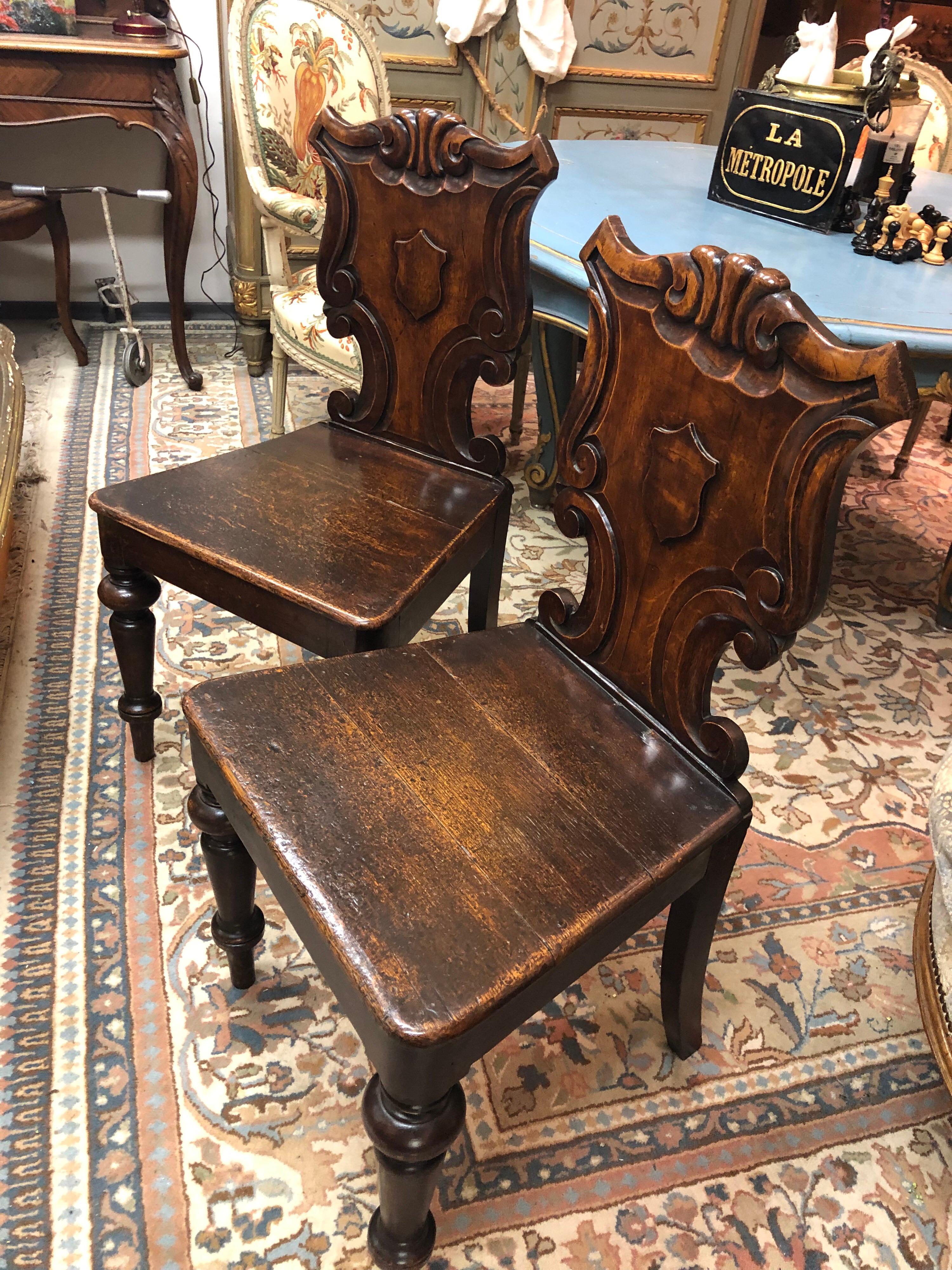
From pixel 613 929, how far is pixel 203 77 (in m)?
3.21

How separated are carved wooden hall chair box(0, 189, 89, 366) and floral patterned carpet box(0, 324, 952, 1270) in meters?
1.45

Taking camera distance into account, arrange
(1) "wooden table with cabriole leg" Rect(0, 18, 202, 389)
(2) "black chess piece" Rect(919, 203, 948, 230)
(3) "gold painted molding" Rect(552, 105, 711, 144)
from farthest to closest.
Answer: (3) "gold painted molding" Rect(552, 105, 711, 144), (1) "wooden table with cabriole leg" Rect(0, 18, 202, 389), (2) "black chess piece" Rect(919, 203, 948, 230)

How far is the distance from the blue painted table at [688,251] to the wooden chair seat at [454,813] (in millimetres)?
703

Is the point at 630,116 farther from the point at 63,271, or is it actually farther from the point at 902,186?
the point at 63,271

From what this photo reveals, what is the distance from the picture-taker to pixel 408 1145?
769 millimetres

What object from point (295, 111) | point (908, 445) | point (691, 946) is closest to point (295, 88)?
point (295, 111)

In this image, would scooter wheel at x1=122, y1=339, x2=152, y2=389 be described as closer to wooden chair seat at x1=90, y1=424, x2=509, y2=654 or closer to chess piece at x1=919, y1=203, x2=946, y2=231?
wooden chair seat at x1=90, y1=424, x2=509, y2=654

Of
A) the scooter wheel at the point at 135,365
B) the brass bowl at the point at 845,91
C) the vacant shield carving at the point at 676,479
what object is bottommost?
the scooter wheel at the point at 135,365

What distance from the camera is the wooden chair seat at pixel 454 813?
763 millimetres

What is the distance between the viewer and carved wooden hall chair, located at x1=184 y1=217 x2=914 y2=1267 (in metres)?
0.77

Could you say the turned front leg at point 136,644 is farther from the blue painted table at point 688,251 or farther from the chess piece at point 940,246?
the chess piece at point 940,246

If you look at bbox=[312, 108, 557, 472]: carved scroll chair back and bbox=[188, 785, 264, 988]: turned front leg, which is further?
bbox=[312, 108, 557, 472]: carved scroll chair back

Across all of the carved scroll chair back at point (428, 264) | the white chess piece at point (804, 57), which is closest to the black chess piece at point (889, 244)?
the white chess piece at point (804, 57)

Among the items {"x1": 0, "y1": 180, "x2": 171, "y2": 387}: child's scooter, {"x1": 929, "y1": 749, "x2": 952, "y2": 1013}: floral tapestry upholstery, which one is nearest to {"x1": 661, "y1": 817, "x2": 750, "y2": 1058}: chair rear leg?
{"x1": 929, "y1": 749, "x2": 952, "y2": 1013}: floral tapestry upholstery
